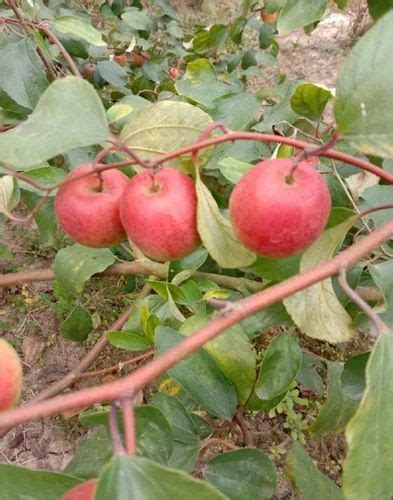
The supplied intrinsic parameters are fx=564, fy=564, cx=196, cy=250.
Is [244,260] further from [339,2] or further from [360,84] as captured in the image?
[339,2]

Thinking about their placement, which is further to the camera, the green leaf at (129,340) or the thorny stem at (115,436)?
the green leaf at (129,340)

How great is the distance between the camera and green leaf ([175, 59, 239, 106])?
1.14m

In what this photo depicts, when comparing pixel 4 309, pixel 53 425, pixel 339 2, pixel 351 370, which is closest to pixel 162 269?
pixel 351 370

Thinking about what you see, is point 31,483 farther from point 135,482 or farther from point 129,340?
point 129,340

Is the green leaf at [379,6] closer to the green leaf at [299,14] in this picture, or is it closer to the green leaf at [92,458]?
the green leaf at [299,14]

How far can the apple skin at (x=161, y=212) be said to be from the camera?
1.73 feet

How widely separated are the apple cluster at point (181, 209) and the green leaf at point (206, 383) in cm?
25

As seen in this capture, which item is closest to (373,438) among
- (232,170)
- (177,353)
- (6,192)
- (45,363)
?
(177,353)

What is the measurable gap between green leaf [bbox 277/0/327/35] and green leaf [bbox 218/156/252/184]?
27cm

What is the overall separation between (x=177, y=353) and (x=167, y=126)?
273 millimetres

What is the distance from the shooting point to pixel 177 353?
466 mm

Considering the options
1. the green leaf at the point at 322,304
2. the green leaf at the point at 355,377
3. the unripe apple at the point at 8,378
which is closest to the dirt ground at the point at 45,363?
the green leaf at the point at 355,377

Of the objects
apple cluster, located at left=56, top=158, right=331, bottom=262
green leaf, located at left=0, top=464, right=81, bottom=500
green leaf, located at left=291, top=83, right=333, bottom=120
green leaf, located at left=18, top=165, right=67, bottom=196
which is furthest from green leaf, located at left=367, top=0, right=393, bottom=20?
green leaf, located at left=0, top=464, right=81, bottom=500

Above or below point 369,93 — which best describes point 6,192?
below
